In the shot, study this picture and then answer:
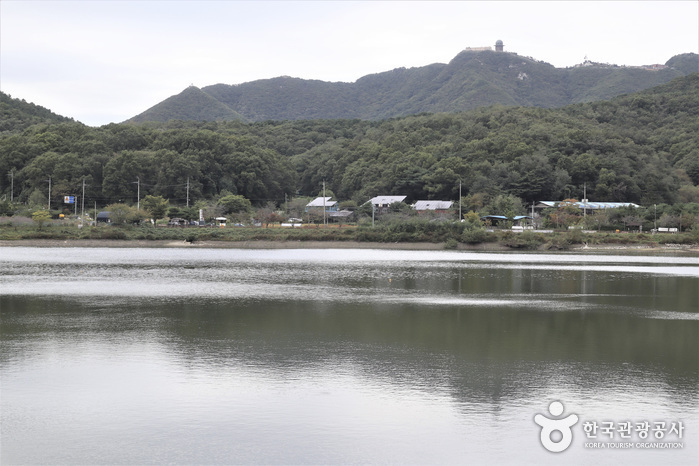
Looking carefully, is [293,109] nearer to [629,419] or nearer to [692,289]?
[692,289]

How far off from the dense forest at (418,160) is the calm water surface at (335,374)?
60.2 m

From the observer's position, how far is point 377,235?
61.9 m

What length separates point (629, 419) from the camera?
945 centimetres

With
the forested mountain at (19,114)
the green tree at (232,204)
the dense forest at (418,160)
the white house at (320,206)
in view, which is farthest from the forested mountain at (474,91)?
the green tree at (232,204)

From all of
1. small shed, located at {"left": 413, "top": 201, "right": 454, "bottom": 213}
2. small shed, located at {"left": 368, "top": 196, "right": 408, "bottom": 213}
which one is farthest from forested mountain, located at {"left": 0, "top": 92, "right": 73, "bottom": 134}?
small shed, located at {"left": 413, "top": 201, "right": 454, "bottom": 213}

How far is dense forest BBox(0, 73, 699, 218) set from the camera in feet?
283

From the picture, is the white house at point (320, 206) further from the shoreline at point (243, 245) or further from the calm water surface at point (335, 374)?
the calm water surface at point (335, 374)

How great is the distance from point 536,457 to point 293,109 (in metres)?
196

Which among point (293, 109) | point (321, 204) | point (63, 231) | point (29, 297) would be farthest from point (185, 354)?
point (293, 109)

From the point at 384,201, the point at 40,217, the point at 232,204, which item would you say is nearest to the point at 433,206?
the point at 384,201

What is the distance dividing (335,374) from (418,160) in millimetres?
84646

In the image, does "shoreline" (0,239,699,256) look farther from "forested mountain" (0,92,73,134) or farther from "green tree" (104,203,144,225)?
"forested mountain" (0,92,73,134)

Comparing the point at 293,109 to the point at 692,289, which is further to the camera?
the point at 293,109

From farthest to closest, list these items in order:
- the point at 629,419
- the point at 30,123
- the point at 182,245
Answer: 1. the point at 30,123
2. the point at 182,245
3. the point at 629,419
